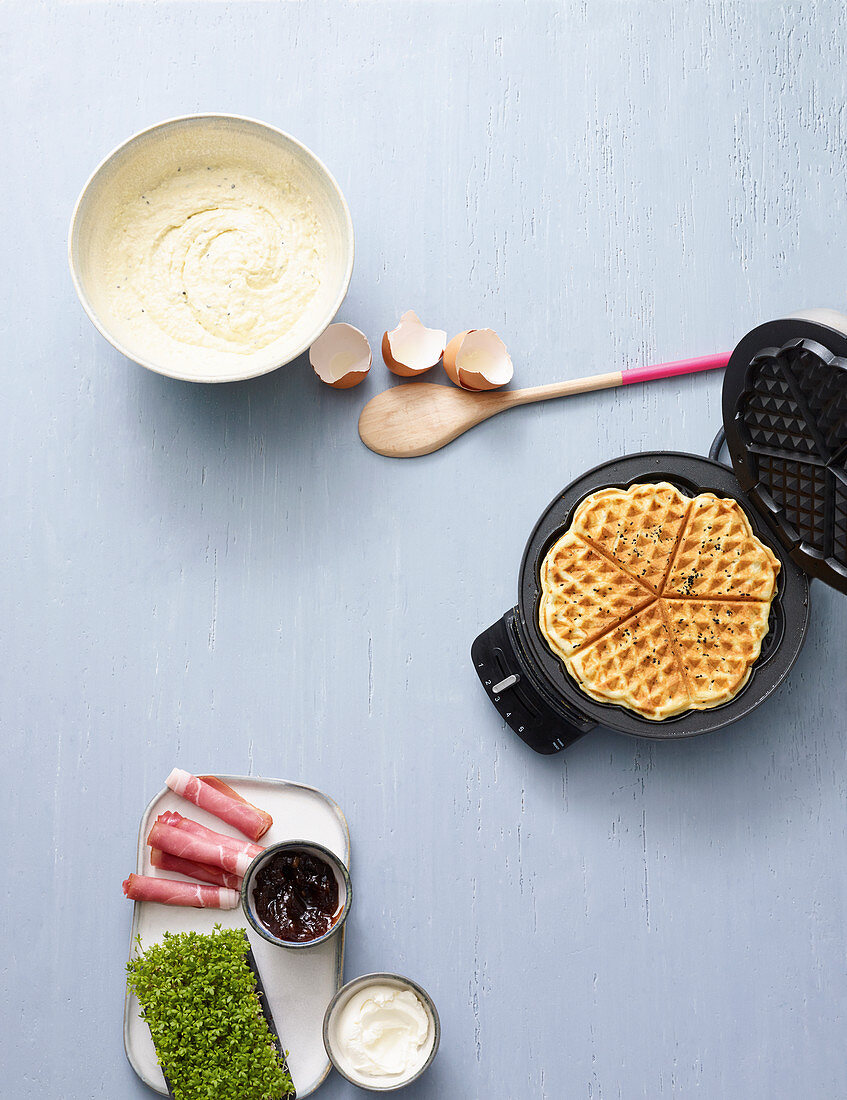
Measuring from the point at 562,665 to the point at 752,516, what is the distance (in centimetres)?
59

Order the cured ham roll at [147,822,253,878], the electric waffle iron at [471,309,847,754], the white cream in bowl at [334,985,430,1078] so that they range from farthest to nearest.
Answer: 1. the cured ham roll at [147,822,253,878]
2. the white cream in bowl at [334,985,430,1078]
3. the electric waffle iron at [471,309,847,754]

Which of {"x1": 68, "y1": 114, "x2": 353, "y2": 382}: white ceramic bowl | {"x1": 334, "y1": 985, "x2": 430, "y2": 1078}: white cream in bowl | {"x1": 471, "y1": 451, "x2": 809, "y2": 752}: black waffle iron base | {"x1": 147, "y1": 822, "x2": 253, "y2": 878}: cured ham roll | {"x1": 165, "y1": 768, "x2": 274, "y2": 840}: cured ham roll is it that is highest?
{"x1": 68, "y1": 114, "x2": 353, "y2": 382}: white ceramic bowl

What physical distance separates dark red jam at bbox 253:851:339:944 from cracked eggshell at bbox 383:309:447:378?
1229 millimetres

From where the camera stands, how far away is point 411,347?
2.30m

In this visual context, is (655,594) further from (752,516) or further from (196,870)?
(196,870)

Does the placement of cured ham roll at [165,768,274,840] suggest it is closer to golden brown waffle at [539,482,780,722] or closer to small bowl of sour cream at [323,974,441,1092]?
small bowl of sour cream at [323,974,441,1092]

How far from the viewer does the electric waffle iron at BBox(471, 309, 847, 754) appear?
1.90m

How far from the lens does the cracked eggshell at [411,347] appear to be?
2260mm

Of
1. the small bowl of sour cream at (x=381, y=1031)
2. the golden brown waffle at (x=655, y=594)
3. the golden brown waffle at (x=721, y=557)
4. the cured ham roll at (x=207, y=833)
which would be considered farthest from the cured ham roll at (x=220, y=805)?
the golden brown waffle at (x=721, y=557)

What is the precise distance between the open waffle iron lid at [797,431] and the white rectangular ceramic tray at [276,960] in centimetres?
130

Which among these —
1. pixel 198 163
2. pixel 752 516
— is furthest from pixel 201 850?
pixel 198 163

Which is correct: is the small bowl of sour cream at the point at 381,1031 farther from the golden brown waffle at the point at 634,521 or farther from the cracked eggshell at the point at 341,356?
the cracked eggshell at the point at 341,356

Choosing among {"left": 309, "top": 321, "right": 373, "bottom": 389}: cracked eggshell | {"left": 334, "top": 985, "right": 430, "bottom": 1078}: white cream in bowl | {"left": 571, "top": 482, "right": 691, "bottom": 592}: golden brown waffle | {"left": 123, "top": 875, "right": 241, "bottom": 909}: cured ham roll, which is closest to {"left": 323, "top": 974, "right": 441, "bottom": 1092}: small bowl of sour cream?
{"left": 334, "top": 985, "right": 430, "bottom": 1078}: white cream in bowl

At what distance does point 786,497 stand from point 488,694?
855 millimetres
